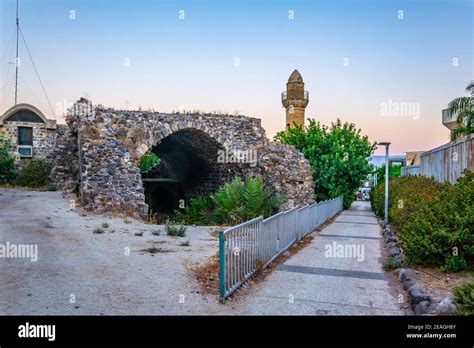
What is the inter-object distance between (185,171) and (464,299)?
2111cm

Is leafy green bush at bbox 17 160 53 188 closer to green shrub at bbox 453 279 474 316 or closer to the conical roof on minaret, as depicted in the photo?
green shrub at bbox 453 279 474 316

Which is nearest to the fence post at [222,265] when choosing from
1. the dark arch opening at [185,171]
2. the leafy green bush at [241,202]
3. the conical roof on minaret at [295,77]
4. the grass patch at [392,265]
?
the grass patch at [392,265]

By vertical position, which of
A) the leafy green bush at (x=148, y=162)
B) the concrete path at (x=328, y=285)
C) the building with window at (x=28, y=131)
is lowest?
the concrete path at (x=328, y=285)

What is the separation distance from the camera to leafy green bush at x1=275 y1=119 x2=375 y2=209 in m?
22.2

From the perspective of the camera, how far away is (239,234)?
6.46m

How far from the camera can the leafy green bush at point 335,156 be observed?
873 inches

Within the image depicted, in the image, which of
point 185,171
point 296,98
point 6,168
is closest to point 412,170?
point 185,171

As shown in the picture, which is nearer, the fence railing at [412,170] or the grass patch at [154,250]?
the grass patch at [154,250]

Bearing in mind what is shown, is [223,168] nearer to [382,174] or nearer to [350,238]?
[350,238]

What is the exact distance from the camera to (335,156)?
2212cm

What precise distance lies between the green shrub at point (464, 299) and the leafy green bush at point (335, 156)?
56.9ft

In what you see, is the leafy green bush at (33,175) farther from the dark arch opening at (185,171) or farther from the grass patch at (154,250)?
the grass patch at (154,250)

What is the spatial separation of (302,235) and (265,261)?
4.07m
